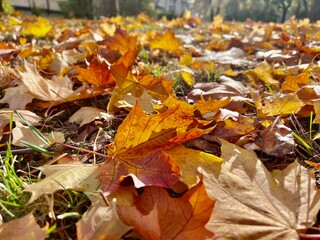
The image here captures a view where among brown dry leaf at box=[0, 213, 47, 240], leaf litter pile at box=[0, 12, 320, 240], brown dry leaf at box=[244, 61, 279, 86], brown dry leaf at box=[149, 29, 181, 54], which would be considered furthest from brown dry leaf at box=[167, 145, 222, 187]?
brown dry leaf at box=[149, 29, 181, 54]

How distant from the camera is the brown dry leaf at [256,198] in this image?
0.54 metres

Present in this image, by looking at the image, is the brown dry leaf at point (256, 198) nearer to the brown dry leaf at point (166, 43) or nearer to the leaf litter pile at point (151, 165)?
the leaf litter pile at point (151, 165)

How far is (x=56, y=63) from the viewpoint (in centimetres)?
151

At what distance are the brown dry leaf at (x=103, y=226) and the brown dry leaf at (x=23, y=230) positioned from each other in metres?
A: 0.06

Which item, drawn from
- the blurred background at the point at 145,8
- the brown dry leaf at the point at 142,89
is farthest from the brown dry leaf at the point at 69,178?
the blurred background at the point at 145,8

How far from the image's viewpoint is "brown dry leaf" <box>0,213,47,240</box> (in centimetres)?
48

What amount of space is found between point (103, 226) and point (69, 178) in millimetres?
177

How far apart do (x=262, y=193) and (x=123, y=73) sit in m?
→ 0.63

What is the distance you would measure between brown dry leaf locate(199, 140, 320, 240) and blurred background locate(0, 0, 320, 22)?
163cm

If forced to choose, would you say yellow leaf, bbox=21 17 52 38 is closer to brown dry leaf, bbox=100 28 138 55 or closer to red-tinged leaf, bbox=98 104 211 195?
brown dry leaf, bbox=100 28 138 55

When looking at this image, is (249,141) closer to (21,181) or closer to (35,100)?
(21,181)

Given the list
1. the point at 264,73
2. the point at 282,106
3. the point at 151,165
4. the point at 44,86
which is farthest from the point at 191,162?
the point at 264,73

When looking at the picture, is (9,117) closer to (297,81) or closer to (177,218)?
(177,218)

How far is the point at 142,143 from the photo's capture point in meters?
0.71
